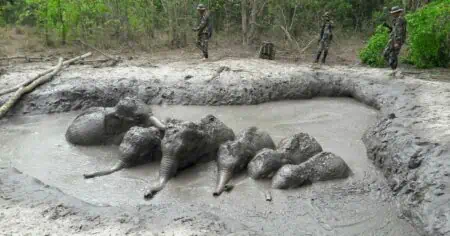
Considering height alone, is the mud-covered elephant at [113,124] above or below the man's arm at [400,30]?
below

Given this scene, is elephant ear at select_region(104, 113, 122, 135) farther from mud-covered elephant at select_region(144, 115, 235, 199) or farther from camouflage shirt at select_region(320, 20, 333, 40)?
camouflage shirt at select_region(320, 20, 333, 40)

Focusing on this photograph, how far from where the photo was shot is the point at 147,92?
1072 cm

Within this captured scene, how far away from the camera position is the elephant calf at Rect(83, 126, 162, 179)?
286 inches

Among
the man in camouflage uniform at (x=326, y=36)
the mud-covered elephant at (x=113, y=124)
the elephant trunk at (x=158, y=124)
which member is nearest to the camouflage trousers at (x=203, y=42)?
the man in camouflage uniform at (x=326, y=36)

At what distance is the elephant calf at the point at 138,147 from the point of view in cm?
726

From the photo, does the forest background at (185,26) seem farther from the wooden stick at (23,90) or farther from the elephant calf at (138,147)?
the elephant calf at (138,147)

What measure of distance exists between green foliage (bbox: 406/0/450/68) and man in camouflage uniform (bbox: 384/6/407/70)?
4.13 feet

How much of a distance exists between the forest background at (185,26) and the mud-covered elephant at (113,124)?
25.0ft

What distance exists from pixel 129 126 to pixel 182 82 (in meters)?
3.02

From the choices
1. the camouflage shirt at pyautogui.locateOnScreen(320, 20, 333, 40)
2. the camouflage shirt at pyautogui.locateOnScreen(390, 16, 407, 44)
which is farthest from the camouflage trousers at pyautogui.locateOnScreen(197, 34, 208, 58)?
the camouflage shirt at pyautogui.locateOnScreen(390, 16, 407, 44)

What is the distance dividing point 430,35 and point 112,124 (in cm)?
905

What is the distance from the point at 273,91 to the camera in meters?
10.9

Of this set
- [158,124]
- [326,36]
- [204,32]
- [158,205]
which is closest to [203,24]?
[204,32]

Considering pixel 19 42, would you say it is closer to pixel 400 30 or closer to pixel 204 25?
pixel 204 25
